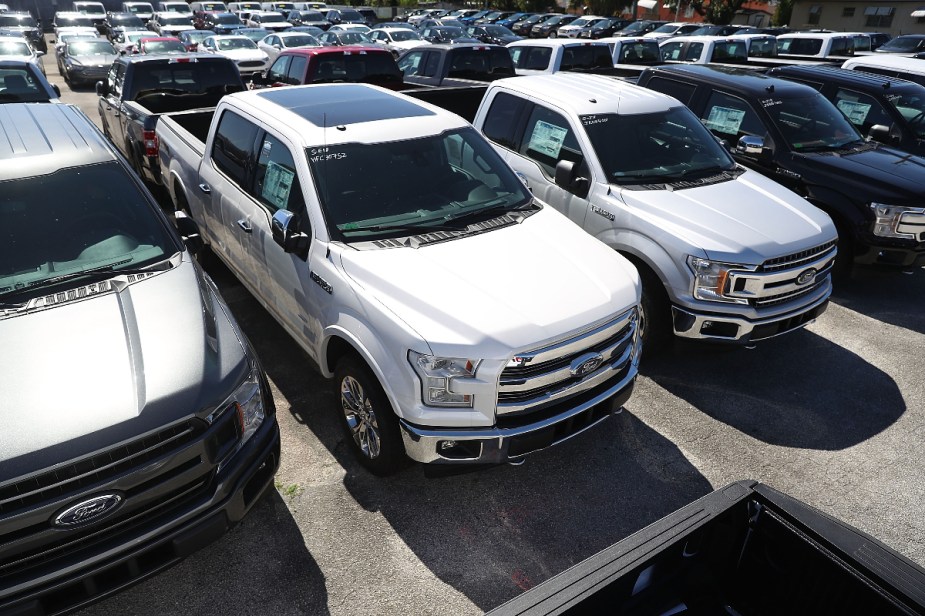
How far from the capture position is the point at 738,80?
7.27m

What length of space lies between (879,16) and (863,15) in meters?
1.07

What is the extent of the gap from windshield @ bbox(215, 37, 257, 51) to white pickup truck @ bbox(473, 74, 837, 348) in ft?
47.8

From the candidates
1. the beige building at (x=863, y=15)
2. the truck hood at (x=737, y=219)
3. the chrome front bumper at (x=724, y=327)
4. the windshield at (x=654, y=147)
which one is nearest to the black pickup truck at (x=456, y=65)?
the windshield at (x=654, y=147)

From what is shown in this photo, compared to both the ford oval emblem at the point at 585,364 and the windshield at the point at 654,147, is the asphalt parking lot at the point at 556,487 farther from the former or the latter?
the windshield at the point at 654,147

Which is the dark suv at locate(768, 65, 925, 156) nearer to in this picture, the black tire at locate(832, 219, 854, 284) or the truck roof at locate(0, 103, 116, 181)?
the black tire at locate(832, 219, 854, 284)

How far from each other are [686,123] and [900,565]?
192 inches

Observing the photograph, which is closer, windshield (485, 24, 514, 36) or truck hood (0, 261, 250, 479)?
truck hood (0, 261, 250, 479)

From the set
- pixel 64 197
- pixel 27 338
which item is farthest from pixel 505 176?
pixel 27 338

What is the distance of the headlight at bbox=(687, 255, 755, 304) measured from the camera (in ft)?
15.5

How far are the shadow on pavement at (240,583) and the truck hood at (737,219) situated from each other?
3.46 metres

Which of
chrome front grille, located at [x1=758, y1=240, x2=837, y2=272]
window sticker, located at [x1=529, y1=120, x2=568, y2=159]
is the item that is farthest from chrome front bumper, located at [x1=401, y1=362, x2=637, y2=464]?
window sticker, located at [x1=529, y1=120, x2=568, y2=159]

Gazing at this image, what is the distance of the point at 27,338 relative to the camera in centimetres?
300

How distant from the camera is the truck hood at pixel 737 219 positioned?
4.77m

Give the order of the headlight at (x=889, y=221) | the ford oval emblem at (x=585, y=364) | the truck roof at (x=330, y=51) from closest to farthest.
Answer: the ford oval emblem at (x=585, y=364)
the headlight at (x=889, y=221)
the truck roof at (x=330, y=51)
